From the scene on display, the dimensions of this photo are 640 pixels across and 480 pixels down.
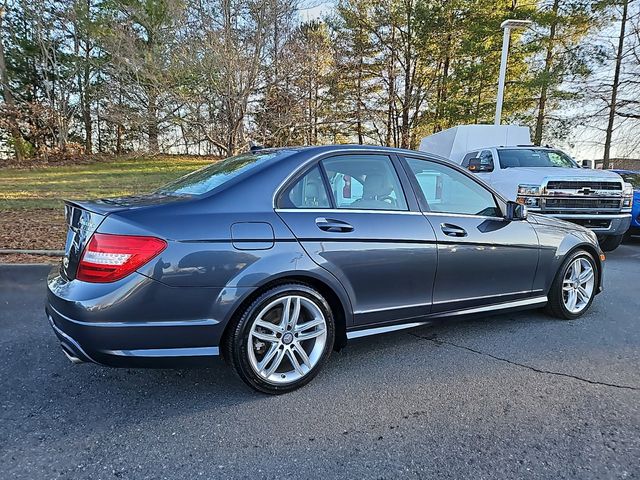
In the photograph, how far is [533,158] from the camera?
8.76 metres

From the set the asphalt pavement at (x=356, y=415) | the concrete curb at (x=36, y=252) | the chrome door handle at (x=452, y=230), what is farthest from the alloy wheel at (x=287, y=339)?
the concrete curb at (x=36, y=252)

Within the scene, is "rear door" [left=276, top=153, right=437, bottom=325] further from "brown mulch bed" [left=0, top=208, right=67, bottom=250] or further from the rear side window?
"brown mulch bed" [left=0, top=208, right=67, bottom=250]

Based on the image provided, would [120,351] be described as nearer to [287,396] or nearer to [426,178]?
[287,396]

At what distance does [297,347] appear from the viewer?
111 inches

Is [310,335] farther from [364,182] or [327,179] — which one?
[364,182]

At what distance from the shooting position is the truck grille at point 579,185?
7031mm

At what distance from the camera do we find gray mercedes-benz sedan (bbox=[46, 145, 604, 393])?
237 cm

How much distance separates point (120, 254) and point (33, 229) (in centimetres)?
653

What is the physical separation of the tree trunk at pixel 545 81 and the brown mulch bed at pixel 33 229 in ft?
62.3

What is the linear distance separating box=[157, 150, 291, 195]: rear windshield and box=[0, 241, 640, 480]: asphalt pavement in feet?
4.21

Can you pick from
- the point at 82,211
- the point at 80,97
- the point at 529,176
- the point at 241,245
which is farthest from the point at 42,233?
the point at 80,97

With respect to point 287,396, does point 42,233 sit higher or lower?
higher

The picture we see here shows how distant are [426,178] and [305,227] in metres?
1.19

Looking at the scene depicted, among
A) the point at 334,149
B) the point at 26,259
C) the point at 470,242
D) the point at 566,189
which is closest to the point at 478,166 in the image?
the point at 566,189
